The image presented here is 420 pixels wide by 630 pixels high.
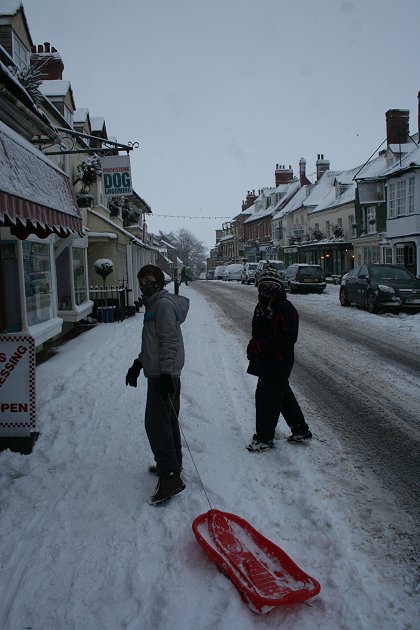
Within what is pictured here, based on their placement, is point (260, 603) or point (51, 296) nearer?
point (260, 603)

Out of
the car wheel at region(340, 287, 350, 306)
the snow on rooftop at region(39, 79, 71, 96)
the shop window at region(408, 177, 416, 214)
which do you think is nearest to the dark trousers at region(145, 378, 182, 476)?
A: the snow on rooftop at region(39, 79, 71, 96)

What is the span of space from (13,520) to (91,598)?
117 cm

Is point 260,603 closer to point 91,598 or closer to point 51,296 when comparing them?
point 91,598

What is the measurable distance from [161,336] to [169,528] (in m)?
1.42

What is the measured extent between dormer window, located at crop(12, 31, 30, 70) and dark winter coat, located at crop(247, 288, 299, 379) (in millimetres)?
9848

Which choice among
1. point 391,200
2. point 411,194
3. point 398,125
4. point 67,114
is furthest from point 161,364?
point 398,125

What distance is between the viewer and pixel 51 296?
1027 centimetres

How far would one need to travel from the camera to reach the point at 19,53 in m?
12.1

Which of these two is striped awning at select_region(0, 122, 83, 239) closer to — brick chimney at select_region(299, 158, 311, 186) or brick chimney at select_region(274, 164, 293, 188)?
brick chimney at select_region(299, 158, 311, 186)

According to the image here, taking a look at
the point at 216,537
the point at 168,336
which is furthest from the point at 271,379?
the point at 216,537

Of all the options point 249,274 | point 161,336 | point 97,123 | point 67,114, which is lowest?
point 161,336

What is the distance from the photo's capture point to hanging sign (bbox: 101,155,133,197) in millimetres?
12234

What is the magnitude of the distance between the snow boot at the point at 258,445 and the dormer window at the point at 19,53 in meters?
10.6

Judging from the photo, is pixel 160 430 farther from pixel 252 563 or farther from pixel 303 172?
pixel 303 172
